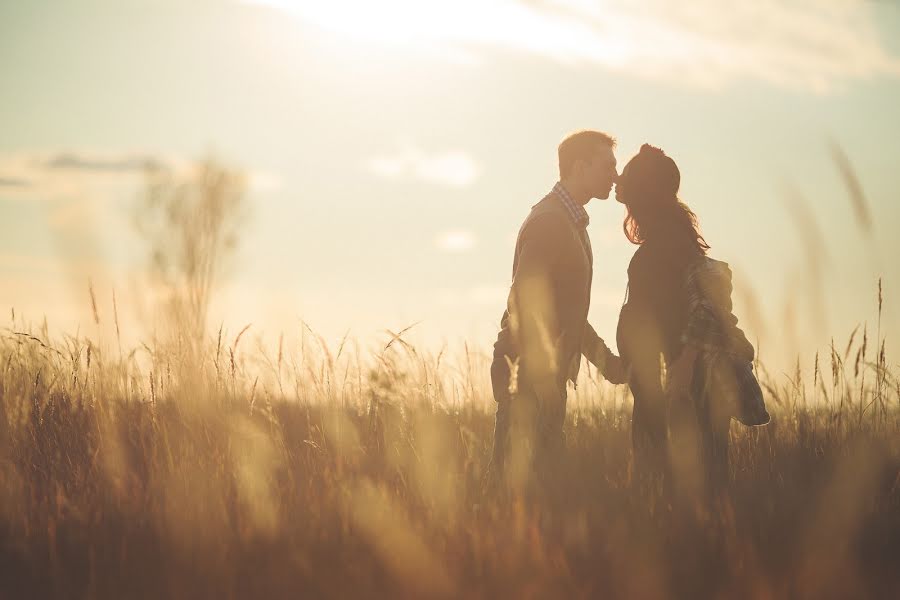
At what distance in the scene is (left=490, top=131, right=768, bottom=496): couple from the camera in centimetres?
380

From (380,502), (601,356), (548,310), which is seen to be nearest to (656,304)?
(548,310)

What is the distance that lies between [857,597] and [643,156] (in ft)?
7.55

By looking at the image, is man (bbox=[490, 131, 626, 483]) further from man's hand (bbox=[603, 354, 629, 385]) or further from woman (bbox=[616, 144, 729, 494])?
woman (bbox=[616, 144, 729, 494])

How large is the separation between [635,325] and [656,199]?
2.06ft

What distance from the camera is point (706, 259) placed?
3.90 meters

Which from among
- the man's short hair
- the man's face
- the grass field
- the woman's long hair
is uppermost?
the man's short hair

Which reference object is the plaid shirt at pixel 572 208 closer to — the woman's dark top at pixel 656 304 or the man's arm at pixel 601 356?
the woman's dark top at pixel 656 304

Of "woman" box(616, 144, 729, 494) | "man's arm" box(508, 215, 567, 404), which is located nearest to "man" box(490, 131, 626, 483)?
"man's arm" box(508, 215, 567, 404)

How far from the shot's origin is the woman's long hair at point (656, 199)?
13.1 ft

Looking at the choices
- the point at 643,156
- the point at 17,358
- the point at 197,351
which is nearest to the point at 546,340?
the point at 643,156

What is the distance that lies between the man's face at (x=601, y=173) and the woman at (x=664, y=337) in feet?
0.52

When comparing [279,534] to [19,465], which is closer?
[279,534]

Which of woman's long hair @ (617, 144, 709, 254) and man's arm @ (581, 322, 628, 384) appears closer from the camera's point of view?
woman's long hair @ (617, 144, 709, 254)

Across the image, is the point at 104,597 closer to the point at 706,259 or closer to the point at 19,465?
the point at 19,465
